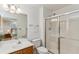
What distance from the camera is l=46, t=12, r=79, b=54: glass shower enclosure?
1457 millimetres

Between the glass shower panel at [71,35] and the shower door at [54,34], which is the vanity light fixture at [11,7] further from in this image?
the glass shower panel at [71,35]

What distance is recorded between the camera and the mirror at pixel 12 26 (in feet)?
3.87

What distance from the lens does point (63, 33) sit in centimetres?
167

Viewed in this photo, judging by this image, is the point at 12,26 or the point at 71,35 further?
the point at 71,35

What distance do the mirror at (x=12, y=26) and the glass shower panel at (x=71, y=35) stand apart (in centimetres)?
78

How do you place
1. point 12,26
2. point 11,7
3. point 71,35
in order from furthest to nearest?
point 71,35
point 12,26
point 11,7

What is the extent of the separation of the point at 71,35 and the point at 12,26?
1135 mm

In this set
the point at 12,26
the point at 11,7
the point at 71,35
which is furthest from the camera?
the point at 71,35

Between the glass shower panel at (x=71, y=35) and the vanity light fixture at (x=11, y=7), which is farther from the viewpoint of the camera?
the glass shower panel at (x=71, y=35)

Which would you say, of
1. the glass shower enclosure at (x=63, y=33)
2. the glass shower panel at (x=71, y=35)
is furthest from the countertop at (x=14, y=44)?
the glass shower panel at (x=71, y=35)

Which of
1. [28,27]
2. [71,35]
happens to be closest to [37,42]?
[28,27]

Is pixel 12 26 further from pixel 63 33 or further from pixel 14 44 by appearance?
pixel 63 33

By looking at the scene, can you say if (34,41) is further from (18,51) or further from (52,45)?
(52,45)

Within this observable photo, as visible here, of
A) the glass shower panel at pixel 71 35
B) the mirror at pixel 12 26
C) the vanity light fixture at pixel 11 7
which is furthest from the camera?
the glass shower panel at pixel 71 35
